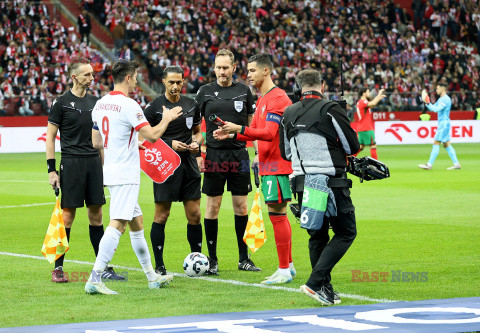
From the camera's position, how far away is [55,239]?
8.25 m

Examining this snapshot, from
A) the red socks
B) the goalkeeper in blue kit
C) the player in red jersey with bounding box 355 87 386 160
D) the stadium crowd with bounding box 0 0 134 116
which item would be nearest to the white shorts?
the red socks

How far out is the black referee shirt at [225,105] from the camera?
9211mm

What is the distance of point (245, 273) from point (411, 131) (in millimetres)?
26574

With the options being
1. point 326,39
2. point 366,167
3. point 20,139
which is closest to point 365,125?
point 20,139

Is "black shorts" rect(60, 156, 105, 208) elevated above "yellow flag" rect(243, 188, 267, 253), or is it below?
above

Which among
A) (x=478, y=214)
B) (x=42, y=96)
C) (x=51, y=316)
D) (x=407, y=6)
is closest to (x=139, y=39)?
(x=42, y=96)

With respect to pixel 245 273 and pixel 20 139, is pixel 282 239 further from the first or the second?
pixel 20 139

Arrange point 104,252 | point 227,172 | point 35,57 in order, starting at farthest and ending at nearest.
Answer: point 35,57
point 227,172
point 104,252

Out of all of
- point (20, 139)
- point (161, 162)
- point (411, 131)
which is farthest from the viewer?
point (411, 131)

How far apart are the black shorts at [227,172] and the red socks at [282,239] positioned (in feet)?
3.02

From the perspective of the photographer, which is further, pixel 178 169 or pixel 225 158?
pixel 225 158

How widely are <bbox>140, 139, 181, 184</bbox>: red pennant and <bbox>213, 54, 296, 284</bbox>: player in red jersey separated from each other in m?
0.81

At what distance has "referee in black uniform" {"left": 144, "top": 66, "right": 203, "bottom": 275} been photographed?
862cm

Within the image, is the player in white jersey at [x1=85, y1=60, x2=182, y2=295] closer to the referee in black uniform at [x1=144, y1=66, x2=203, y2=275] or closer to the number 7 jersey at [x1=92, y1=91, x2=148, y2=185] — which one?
the number 7 jersey at [x1=92, y1=91, x2=148, y2=185]
